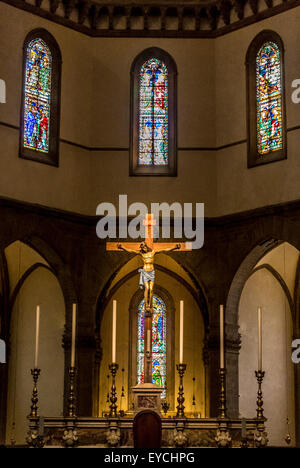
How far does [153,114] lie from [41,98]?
2882 millimetres

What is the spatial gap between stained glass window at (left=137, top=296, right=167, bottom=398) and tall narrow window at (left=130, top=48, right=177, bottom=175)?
4.03 meters

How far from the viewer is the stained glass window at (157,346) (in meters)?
26.1

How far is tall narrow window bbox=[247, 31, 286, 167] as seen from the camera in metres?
23.6

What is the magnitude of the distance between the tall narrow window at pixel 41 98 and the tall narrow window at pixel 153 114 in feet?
6.52

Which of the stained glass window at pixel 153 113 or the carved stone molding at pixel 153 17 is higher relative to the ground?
the carved stone molding at pixel 153 17

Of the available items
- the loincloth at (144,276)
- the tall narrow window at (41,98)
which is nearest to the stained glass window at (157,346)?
the tall narrow window at (41,98)

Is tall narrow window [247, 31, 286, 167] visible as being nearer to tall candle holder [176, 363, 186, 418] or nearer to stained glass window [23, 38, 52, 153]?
stained glass window [23, 38, 52, 153]

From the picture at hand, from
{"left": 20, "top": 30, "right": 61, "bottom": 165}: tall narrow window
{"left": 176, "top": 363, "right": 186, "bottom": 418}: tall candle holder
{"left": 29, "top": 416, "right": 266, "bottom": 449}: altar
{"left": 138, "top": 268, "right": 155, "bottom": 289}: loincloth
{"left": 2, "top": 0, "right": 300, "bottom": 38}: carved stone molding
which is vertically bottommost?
{"left": 29, "top": 416, "right": 266, "bottom": 449}: altar

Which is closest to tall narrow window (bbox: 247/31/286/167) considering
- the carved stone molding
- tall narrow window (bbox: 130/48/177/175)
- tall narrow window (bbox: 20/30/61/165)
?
the carved stone molding

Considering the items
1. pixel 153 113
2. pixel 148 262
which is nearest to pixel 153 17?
pixel 153 113

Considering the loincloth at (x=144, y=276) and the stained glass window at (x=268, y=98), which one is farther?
the stained glass window at (x=268, y=98)

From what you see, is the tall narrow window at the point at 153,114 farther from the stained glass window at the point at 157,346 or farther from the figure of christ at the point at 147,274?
the figure of christ at the point at 147,274

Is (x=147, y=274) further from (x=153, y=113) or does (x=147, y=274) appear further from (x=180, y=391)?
(x=153, y=113)

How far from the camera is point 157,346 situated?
26.4m
